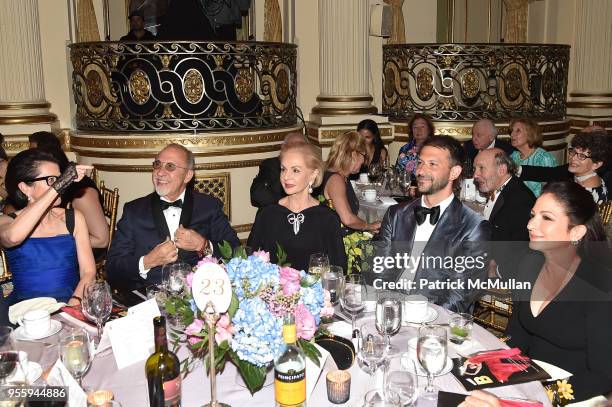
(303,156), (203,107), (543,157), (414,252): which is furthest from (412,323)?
(203,107)

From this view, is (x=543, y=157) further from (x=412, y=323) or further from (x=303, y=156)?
(x=412, y=323)

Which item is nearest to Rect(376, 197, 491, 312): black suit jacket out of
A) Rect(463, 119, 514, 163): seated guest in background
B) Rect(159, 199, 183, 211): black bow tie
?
Rect(159, 199, 183, 211): black bow tie

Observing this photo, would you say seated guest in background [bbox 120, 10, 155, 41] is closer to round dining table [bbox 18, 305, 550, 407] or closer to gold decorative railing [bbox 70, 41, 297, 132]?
gold decorative railing [bbox 70, 41, 297, 132]

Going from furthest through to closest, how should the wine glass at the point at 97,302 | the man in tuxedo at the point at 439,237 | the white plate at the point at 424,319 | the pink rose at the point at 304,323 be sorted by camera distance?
the man in tuxedo at the point at 439,237 < the white plate at the point at 424,319 < the wine glass at the point at 97,302 < the pink rose at the point at 304,323

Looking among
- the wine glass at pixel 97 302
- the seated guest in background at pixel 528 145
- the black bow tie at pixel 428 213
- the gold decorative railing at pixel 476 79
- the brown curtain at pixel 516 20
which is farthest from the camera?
the brown curtain at pixel 516 20

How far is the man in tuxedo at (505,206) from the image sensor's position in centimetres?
402

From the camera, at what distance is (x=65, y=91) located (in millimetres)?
7082

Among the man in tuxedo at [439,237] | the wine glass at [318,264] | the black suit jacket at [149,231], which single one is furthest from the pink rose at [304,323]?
the black suit jacket at [149,231]

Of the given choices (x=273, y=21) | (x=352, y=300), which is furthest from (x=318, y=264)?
(x=273, y=21)

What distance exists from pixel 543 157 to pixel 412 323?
12.9 ft

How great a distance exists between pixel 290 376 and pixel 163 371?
36cm

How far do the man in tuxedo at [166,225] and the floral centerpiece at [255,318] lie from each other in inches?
57.3

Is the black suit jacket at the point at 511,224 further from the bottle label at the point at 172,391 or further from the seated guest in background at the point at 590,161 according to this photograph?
the bottle label at the point at 172,391

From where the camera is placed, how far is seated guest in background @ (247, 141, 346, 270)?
3494mm
